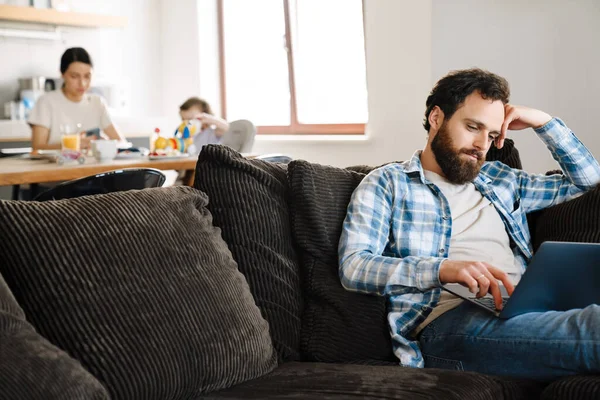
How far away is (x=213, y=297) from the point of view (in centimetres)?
167

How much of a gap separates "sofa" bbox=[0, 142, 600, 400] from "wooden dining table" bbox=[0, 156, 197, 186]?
1.54 meters

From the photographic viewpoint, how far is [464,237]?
83.7 inches

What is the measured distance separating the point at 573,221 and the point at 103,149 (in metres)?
2.29

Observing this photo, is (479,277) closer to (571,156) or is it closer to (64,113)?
(571,156)

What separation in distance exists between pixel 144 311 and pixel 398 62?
3985 millimetres

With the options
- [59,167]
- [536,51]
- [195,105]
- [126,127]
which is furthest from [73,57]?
[536,51]

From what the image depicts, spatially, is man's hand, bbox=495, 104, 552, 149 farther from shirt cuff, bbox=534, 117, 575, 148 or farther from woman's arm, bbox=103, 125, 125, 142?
woman's arm, bbox=103, 125, 125, 142

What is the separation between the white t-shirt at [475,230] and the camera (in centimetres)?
211

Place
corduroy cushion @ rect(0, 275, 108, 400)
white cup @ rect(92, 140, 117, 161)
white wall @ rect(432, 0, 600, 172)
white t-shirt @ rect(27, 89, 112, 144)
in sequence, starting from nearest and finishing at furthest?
1. corduroy cushion @ rect(0, 275, 108, 400)
2. white cup @ rect(92, 140, 117, 161)
3. white wall @ rect(432, 0, 600, 172)
4. white t-shirt @ rect(27, 89, 112, 144)

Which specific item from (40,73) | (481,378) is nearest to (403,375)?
(481,378)

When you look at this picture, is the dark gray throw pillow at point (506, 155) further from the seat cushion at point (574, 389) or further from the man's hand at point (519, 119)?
the seat cushion at point (574, 389)

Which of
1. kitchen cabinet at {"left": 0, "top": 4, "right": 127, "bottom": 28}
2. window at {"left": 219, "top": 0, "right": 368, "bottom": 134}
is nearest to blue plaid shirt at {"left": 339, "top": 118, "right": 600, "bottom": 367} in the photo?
window at {"left": 219, "top": 0, "right": 368, "bottom": 134}

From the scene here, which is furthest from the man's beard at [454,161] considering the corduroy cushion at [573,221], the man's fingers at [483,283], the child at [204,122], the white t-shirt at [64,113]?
the white t-shirt at [64,113]

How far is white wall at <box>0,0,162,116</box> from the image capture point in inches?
252
